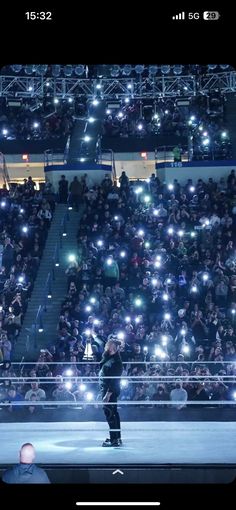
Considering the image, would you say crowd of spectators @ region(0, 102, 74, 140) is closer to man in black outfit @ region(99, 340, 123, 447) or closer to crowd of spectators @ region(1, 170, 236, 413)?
crowd of spectators @ region(1, 170, 236, 413)

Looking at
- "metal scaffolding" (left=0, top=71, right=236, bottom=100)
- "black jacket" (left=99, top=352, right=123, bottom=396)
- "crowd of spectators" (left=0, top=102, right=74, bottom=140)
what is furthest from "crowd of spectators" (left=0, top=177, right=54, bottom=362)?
"black jacket" (left=99, top=352, right=123, bottom=396)

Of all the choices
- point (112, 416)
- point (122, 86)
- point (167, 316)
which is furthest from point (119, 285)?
point (112, 416)

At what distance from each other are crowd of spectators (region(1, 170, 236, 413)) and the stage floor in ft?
2.50

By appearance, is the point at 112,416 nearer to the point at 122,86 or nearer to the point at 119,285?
the point at 119,285

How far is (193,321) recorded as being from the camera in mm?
17094

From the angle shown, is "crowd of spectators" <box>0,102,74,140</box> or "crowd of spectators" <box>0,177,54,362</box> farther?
"crowd of spectators" <box>0,102,74,140</box>

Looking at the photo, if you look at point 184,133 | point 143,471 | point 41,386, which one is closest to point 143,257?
point 41,386

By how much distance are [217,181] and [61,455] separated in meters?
15.9

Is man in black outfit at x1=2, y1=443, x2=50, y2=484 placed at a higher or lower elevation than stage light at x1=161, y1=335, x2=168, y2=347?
lower

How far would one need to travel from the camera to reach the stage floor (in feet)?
31.1
